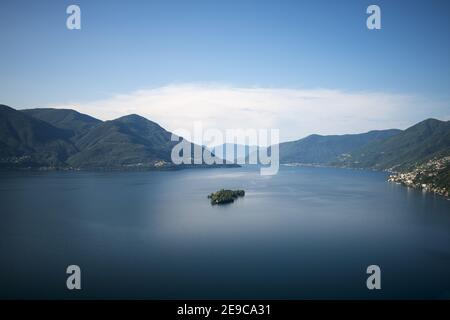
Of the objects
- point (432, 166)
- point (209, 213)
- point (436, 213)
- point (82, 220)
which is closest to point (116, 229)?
point (82, 220)

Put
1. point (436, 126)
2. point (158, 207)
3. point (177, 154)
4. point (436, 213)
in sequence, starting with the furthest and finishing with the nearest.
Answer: point (177, 154)
point (436, 126)
point (158, 207)
point (436, 213)

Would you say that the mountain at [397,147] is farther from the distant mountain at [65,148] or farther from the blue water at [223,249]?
the blue water at [223,249]

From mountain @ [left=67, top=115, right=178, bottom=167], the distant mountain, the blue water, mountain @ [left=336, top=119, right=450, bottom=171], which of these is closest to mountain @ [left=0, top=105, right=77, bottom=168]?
the distant mountain

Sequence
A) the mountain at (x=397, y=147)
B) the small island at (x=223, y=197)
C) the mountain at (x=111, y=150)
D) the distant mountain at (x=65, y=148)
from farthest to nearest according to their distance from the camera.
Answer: the mountain at (x=397, y=147) → the mountain at (x=111, y=150) → the distant mountain at (x=65, y=148) → the small island at (x=223, y=197)

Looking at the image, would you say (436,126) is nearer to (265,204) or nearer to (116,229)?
(265,204)

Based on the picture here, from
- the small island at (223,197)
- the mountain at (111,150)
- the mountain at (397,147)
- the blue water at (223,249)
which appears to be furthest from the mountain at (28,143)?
the mountain at (397,147)

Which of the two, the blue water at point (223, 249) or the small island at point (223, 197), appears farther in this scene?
the small island at point (223, 197)
